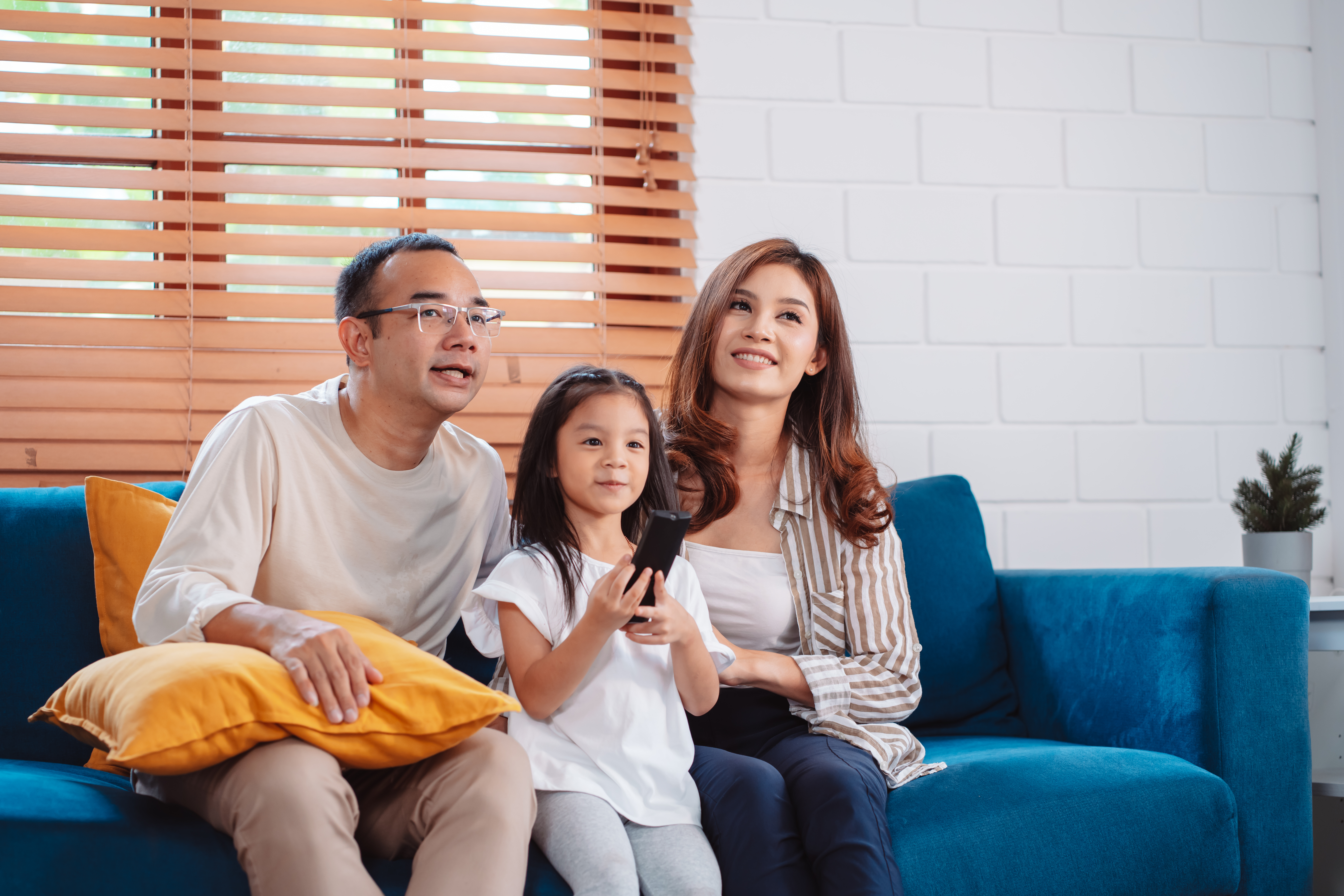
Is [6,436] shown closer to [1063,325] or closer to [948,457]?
[948,457]

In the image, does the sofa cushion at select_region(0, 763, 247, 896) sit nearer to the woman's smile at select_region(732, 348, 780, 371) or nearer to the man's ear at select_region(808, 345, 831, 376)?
the woman's smile at select_region(732, 348, 780, 371)

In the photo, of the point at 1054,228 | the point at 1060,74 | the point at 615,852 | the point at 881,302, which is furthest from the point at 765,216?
the point at 615,852

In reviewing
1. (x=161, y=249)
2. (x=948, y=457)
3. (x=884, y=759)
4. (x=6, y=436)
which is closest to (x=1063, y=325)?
(x=948, y=457)

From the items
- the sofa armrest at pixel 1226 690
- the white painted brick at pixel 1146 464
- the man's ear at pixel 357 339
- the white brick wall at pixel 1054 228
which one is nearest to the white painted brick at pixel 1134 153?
the white brick wall at pixel 1054 228

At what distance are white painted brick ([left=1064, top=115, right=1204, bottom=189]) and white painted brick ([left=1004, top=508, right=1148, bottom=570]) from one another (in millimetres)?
748

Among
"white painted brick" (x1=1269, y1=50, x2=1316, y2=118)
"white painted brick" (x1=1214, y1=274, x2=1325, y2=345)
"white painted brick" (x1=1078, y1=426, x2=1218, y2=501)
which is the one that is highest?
"white painted brick" (x1=1269, y1=50, x2=1316, y2=118)

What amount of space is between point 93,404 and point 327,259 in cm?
52

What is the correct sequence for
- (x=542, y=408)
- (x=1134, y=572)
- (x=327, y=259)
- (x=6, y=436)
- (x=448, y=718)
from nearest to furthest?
(x=448, y=718), (x=542, y=408), (x=1134, y=572), (x=6, y=436), (x=327, y=259)

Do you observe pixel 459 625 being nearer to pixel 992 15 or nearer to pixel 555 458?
pixel 555 458

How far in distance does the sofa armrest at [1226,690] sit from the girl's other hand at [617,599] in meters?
0.83

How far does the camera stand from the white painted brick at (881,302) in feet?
7.13

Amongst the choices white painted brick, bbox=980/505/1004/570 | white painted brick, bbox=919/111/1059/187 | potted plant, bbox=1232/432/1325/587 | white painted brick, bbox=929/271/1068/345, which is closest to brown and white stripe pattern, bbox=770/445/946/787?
white painted brick, bbox=980/505/1004/570

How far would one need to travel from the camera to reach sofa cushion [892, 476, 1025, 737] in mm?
1710

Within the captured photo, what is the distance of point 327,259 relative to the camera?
2059 mm
